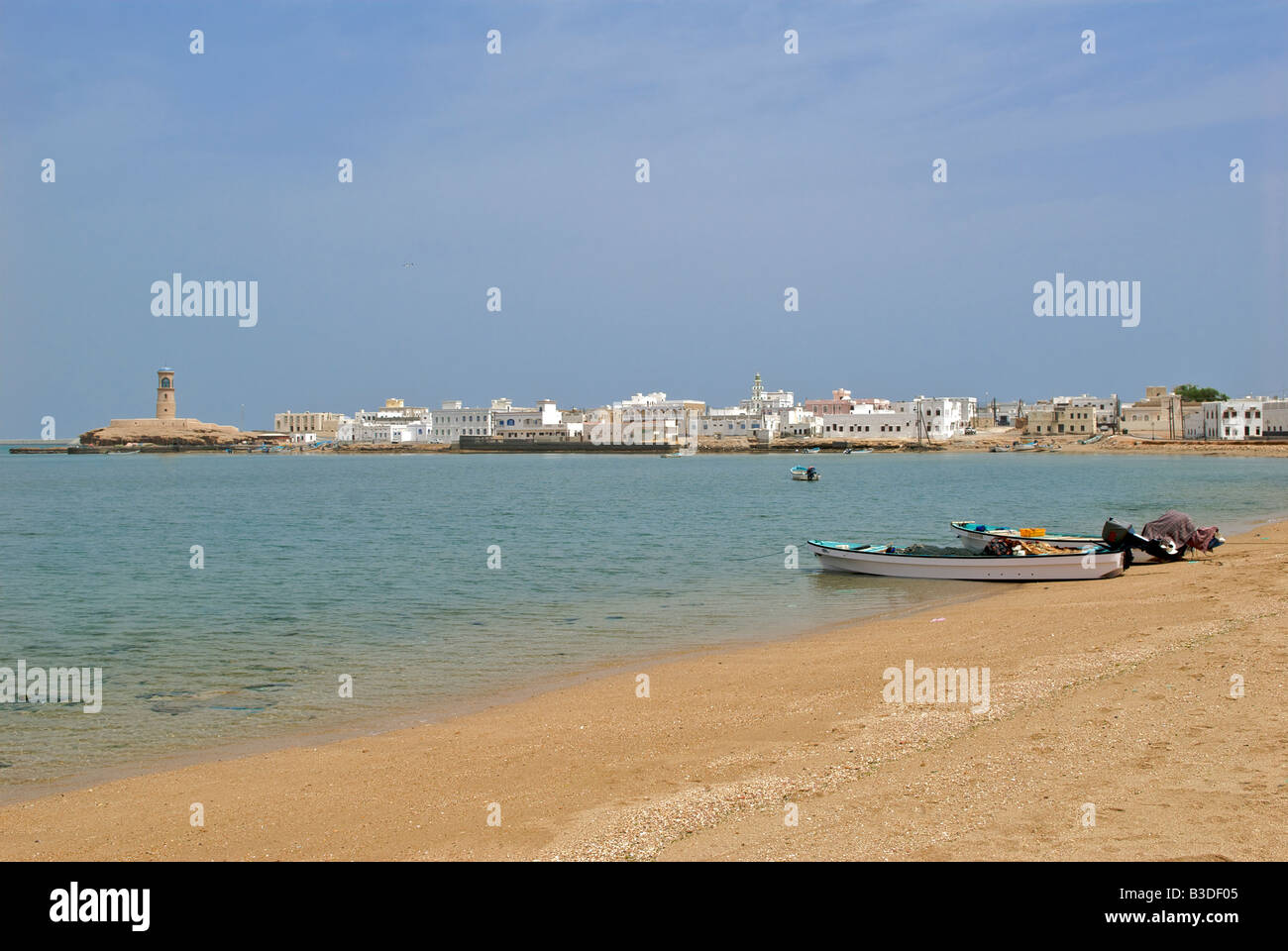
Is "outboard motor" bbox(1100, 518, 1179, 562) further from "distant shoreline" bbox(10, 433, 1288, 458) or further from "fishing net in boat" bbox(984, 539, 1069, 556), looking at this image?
"distant shoreline" bbox(10, 433, 1288, 458)

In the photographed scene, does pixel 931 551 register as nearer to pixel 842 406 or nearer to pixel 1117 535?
pixel 1117 535

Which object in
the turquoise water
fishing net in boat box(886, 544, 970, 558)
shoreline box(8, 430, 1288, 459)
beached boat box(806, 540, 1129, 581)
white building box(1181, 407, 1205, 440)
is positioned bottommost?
the turquoise water

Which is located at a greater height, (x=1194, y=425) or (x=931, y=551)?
(x=1194, y=425)

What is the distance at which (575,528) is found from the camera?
40.5 m

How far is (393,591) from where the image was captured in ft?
78.7

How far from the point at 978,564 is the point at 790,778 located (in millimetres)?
17064

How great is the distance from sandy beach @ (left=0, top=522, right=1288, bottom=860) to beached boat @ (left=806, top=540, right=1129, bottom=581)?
9.41 metres

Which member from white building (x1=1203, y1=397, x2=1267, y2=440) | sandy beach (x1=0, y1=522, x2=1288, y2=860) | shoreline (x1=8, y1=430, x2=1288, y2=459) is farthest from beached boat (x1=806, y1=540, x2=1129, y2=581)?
white building (x1=1203, y1=397, x2=1267, y2=440)

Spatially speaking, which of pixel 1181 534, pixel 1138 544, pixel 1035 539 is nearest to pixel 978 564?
pixel 1035 539

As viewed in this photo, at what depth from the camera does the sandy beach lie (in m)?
6.25
